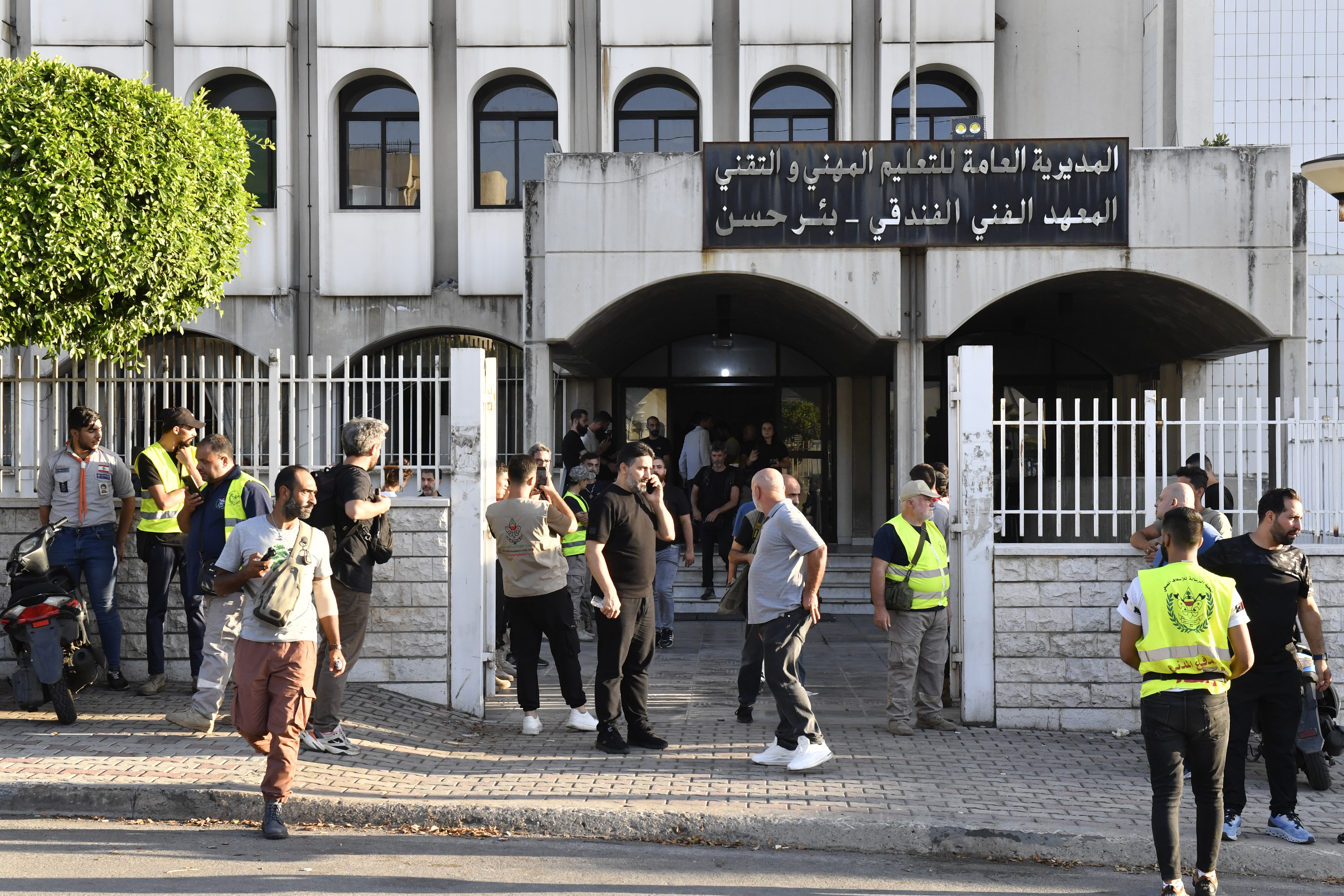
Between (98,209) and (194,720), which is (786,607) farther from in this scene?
(98,209)

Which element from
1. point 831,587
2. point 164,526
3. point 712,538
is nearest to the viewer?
point 164,526

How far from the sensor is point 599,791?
21.7 feet

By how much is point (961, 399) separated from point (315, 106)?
11.9m

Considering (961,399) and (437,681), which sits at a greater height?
(961,399)

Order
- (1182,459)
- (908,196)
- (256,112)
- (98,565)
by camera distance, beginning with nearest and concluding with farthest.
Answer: (98,565)
(1182,459)
(908,196)
(256,112)

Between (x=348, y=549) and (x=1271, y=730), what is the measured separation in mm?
5114

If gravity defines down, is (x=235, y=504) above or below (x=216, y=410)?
below

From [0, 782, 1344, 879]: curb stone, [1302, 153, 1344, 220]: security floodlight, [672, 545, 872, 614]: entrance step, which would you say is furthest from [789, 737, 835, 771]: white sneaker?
[672, 545, 872, 614]: entrance step

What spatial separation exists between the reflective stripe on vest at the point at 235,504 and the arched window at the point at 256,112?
411 inches

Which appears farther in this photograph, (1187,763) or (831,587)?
(831,587)

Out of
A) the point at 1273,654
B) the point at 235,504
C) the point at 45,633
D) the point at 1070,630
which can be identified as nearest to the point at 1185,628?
the point at 1273,654

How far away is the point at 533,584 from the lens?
7.88 meters

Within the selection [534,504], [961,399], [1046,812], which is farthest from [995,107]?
[1046,812]

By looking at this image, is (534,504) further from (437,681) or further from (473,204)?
(473,204)
